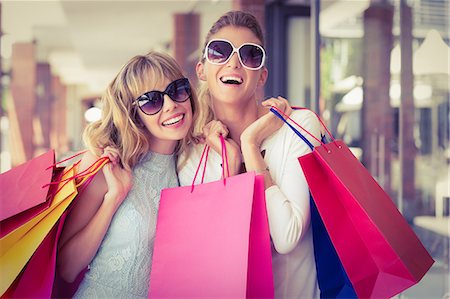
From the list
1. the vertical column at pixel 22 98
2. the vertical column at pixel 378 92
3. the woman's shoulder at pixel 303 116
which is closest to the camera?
the woman's shoulder at pixel 303 116

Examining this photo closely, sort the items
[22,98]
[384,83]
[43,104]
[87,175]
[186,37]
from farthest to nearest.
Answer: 1. [43,104]
2. [22,98]
3. [186,37]
4. [384,83]
5. [87,175]

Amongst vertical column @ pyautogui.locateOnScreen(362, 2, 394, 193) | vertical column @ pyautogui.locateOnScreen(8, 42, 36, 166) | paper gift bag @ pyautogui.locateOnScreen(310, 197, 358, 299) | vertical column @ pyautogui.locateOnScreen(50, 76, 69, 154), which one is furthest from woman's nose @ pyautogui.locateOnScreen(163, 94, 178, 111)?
vertical column @ pyautogui.locateOnScreen(50, 76, 69, 154)

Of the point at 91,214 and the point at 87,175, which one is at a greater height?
the point at 87,175

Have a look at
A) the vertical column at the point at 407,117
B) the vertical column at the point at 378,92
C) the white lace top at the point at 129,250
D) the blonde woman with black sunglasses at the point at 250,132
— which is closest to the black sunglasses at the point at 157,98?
the blonde woman with black sunglasses at the point at 250,132

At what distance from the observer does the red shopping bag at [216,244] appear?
1356 millimetres

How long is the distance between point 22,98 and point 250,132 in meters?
12.9

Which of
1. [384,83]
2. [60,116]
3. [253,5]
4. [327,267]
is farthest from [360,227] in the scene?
[60,116]

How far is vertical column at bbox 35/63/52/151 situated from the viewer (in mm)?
18875

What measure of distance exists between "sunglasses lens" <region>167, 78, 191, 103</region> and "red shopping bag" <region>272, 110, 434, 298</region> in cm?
38

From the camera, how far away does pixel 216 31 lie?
1621mm

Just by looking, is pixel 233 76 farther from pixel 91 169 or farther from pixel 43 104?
pixel 43 104

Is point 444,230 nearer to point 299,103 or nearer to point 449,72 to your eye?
point 449,72

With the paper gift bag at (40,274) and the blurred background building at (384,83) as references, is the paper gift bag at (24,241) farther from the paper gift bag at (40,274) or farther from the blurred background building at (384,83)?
the blurred background building at (384,83)

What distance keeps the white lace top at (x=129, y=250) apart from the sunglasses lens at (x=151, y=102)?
20cm
